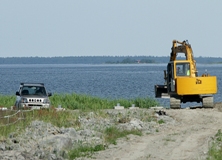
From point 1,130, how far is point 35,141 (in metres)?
2.35

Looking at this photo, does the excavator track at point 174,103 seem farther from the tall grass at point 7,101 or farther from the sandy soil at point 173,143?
the tall grass at point 7,101

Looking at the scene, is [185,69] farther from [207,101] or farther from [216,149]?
[216,149]

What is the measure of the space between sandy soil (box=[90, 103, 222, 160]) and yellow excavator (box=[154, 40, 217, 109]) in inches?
189

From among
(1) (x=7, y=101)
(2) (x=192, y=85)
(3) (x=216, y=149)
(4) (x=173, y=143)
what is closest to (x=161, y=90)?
(2) (x=192, y=85)

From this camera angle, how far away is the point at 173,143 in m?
24.4

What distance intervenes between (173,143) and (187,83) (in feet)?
46.9

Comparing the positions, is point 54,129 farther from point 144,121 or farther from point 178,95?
point 178,95

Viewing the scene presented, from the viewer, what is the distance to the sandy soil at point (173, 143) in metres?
21.4

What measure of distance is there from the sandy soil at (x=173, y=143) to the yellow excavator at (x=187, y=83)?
15.8 ft

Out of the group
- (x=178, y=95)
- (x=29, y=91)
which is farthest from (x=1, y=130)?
(x=178, y=95)

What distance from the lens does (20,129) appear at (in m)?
26.1

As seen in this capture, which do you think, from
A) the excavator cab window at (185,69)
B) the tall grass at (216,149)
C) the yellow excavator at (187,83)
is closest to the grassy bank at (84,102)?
the yellow excavator at (187,83)

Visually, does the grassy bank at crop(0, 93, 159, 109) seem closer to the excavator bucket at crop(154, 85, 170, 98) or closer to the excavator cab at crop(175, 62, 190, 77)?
the excavator bucket at crop(154, 85, 170, 98)

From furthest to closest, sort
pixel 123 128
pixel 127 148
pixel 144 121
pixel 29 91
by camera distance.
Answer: pixel 29 91 < pixel 144 121 < pixel 123 128 < pixel 127 148
